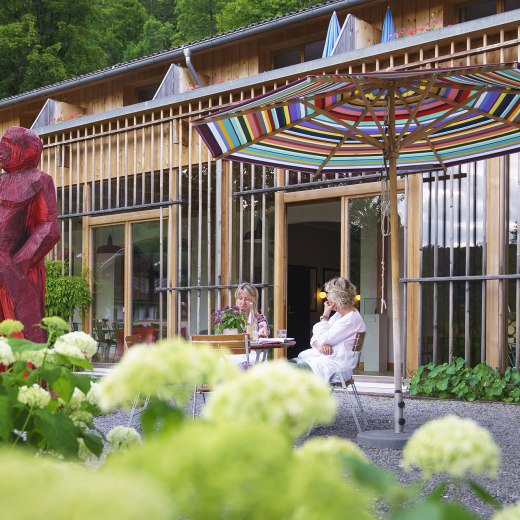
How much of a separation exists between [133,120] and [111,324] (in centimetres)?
321

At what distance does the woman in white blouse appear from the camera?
6.40 metres

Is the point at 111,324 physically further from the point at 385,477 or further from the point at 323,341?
the point at 385,477

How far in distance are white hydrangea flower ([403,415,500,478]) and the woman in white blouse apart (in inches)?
207

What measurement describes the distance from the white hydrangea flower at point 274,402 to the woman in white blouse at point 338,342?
5431 millimetres

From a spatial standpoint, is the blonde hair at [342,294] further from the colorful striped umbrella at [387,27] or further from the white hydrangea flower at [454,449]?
the white hydrangea flower at [454,449]

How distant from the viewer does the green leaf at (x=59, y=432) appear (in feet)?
5.39

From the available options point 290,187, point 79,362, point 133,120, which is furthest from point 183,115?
point 79,362

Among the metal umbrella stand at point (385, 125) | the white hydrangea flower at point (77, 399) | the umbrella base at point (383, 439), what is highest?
the metal umbrella stand at point (385, 125)

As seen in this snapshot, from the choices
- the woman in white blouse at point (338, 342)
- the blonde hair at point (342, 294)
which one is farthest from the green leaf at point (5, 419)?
the blonde hair at point (342, 294)

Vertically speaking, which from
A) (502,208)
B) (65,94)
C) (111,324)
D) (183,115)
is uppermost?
(65,94)

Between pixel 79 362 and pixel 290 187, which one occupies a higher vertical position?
pixel 290 187

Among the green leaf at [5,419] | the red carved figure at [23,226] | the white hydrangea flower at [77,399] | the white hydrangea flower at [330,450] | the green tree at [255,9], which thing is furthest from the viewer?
the green tree at [255,9]

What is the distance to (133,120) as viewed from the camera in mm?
12859

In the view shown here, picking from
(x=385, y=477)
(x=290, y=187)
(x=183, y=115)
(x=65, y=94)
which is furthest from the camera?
(x=65, y=94)
